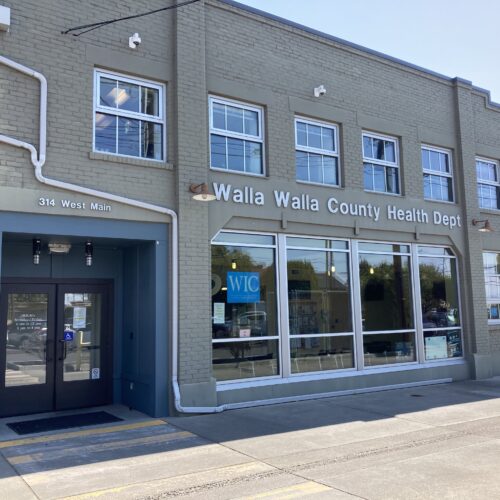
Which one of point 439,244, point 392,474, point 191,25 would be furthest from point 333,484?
point 439,244

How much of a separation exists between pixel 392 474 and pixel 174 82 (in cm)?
732

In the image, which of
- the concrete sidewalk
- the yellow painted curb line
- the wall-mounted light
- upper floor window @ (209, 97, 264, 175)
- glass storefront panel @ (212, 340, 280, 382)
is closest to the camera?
the concrete sidewalk

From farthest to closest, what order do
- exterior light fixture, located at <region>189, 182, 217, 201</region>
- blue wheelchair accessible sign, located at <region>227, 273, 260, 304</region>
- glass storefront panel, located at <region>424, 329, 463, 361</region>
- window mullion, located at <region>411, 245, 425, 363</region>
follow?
glass storefront panel, located at <region>424, 329, 463, 361</region>, window mullion, located at <region>411, 245, 425, 363</region>, blue wheelchair accessible sign, located at <region>227, 273, 260, 304</region>, exterior light fixture, located at <region>189, 182, 217, 201</region>

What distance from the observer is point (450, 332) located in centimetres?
1377

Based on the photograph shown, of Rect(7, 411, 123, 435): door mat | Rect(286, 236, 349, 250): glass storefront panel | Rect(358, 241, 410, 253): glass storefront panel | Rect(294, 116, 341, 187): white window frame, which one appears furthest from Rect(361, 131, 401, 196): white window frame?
Rect(7, 411, 123, 435): door mat

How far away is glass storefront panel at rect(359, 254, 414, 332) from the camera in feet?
40.2

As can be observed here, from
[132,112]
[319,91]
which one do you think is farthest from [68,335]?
[319,91]

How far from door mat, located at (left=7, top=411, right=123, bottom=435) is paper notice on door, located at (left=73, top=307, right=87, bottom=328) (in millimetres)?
1575

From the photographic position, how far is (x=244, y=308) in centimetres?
1048

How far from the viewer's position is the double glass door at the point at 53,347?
933 cm

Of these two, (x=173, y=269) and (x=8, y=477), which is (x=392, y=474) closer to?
(x=8, y=477)

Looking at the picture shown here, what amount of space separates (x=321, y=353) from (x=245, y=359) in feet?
6.15

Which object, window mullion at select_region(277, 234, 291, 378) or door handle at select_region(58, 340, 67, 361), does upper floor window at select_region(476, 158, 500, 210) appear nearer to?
window mullion at select_region(277, 234, 291, 378)

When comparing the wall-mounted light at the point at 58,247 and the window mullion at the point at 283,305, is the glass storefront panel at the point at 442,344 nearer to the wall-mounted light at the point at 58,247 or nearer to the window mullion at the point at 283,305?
the window mullion at the point at 283,305
